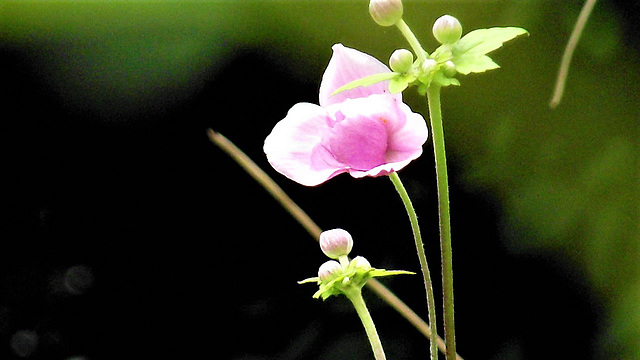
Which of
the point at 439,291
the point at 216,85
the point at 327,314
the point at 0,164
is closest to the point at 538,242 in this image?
the point at 439,291

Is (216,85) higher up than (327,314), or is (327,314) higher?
(216,85)

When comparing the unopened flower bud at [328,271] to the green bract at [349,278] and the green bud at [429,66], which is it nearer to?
the green bract at [349,278]

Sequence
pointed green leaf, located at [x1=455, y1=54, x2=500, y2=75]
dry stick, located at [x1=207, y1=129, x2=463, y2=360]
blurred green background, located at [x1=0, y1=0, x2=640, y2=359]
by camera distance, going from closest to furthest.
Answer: pointed green leaf, located at [x1=455, y1=54, x2=500, y2=75]
dry stick, located at [x1=207, y1=129, x2=463, y2=360]
blurred green background, located at [x1=0, y1=0, x2=640, y2=359]

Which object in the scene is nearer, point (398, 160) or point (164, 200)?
point (398, 160)

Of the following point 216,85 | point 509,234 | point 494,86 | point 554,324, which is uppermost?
point 216,85

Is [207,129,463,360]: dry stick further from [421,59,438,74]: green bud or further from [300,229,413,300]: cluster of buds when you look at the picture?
[421,59,438,74]: green bud

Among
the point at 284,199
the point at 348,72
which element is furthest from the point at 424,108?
the point at 348,72

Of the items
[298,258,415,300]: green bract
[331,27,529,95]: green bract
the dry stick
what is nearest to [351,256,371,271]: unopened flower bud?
[298,258,415,300]: green bract

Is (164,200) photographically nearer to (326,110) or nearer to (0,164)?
(0,164)
